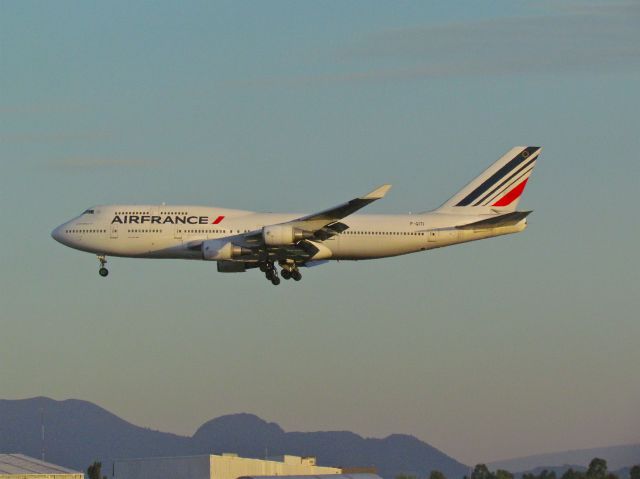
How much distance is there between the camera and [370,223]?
301ft

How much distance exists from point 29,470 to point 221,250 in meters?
17.9

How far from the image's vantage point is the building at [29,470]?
263ft

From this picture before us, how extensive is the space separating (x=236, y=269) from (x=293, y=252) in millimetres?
4853

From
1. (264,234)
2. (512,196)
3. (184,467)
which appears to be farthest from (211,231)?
(512,196)

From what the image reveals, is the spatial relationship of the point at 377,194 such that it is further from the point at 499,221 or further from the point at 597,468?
the point at 597,468

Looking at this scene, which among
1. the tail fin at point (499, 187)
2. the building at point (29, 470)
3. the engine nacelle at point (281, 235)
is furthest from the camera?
the tail fin at point (499, 187)

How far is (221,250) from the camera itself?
88.5 m

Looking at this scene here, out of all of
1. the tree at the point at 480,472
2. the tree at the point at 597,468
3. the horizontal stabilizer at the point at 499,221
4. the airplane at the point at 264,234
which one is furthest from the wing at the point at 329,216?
the tree at the point at 480,472

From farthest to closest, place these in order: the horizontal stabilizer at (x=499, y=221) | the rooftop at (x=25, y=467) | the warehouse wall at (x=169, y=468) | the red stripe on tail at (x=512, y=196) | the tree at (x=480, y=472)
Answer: the tree at (x=480, y=472), the red stripe on tail at (x=512, y=196), the horizontal stabilizer at (x=499, y=221), the rooftop at (x=25, y=467), the warehouse wall at (x=169, y=468)

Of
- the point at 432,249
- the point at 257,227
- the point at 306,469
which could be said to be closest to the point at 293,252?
the point at 257,227

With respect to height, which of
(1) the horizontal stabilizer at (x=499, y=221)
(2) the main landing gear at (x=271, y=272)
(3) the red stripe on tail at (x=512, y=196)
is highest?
(3) the red stripe on tail at (x=512, y=196)

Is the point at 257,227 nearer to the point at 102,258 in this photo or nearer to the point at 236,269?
the point at 236,269

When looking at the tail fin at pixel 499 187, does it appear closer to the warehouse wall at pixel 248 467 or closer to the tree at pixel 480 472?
the warehouse wall at pixel 248 467

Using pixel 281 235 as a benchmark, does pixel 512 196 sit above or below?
above
